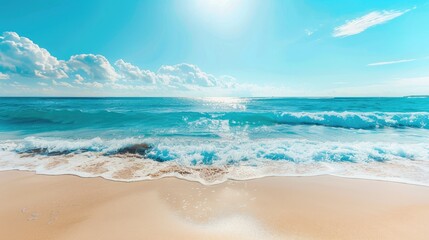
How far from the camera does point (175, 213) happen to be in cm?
364

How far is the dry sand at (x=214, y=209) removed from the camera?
123 inches

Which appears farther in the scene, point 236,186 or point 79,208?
point 236,186

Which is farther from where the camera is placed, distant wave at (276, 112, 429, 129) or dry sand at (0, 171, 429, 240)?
distant wave at (276, 112, 429, 129)

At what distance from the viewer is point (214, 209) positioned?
376 cm

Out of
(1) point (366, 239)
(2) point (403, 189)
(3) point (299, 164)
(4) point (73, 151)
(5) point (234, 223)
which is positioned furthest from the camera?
(4) point (73, 151)

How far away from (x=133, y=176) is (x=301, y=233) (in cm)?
443

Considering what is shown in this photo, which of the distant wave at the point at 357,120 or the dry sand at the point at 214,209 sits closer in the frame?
the dry sand at the point at 214,209

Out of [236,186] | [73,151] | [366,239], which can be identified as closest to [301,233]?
[366,239]

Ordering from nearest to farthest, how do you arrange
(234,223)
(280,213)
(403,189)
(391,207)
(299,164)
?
(234,223)
(280,213)
(391,207)
(403,189)
(299,164)

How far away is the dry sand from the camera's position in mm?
3127

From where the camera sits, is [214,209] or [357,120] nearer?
[214,209]

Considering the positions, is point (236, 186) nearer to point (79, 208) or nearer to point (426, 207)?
point (79, 208)

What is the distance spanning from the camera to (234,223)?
3.32 m

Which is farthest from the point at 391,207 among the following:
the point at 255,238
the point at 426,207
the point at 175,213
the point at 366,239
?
the point at 175,213
